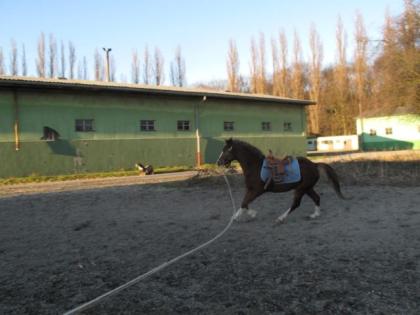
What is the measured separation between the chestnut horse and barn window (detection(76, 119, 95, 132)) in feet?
56.6

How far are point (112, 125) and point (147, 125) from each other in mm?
2539

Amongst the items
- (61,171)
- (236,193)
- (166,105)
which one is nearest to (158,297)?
(236,193)

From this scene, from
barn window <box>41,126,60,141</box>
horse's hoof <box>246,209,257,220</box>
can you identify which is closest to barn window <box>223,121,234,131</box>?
barn window <box>41,126,60,141</box>

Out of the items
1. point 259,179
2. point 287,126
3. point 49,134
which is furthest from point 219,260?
point 287,126

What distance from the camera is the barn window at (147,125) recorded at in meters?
25.8

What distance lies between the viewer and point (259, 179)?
749 cm

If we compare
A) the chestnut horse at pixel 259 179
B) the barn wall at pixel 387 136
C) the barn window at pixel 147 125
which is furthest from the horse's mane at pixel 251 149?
the barn wall at pixel 387 136

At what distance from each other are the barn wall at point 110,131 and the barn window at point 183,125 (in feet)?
0.81

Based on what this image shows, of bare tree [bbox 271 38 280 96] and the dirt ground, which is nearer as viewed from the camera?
the dirt ground

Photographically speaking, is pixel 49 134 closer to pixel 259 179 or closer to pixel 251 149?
pixel 251 149

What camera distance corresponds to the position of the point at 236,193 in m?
11.4

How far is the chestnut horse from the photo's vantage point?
7.43m

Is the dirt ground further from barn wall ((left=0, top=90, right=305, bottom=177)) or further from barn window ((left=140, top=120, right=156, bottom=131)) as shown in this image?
barn window ((left=140, top=120, right=156, bottom=131))

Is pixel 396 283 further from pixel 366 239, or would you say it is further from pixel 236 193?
pixel 236 193
